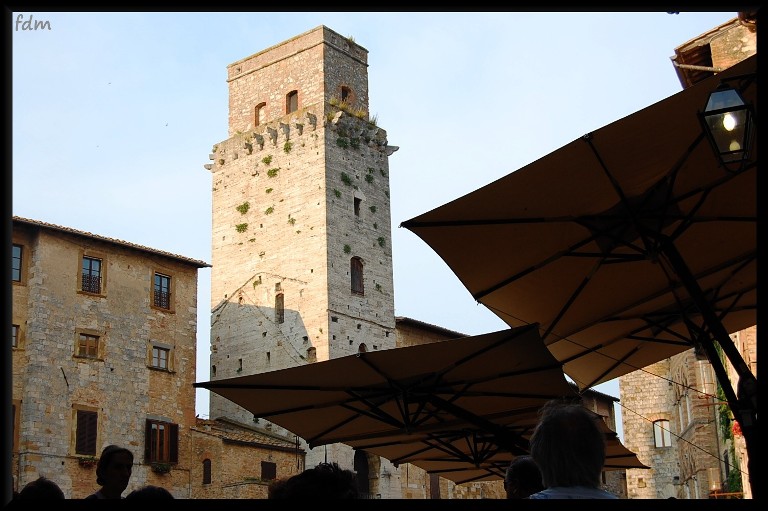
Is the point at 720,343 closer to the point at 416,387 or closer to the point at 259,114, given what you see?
the point at 416,387

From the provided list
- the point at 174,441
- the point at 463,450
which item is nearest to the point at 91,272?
the point at 174,441

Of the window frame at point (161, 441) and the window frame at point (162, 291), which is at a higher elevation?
the window frame at point (162, 291)

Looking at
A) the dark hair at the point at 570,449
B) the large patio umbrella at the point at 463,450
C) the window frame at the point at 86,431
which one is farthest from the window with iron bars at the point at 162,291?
the dark hair at the point at 570,449

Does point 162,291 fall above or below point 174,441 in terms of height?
above

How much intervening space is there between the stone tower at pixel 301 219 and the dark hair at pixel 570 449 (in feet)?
102

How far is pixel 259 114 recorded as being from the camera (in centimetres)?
4016

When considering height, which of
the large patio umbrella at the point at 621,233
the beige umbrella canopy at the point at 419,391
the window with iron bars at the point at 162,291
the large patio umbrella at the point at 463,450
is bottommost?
the large patio umbrella at the point at 463,450

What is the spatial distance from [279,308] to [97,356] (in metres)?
8.24

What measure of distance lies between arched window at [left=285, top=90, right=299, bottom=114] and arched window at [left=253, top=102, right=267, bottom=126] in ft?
3.74

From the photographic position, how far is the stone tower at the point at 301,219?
3581 centimetres

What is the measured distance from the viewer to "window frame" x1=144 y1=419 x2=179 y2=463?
3020 centimetres

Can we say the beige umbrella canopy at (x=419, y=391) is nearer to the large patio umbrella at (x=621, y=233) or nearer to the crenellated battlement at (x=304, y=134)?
the large patio umbrella at (x=621, y=233)

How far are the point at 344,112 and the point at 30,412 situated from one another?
16.3 metres

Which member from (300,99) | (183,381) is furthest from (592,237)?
(300,99)
